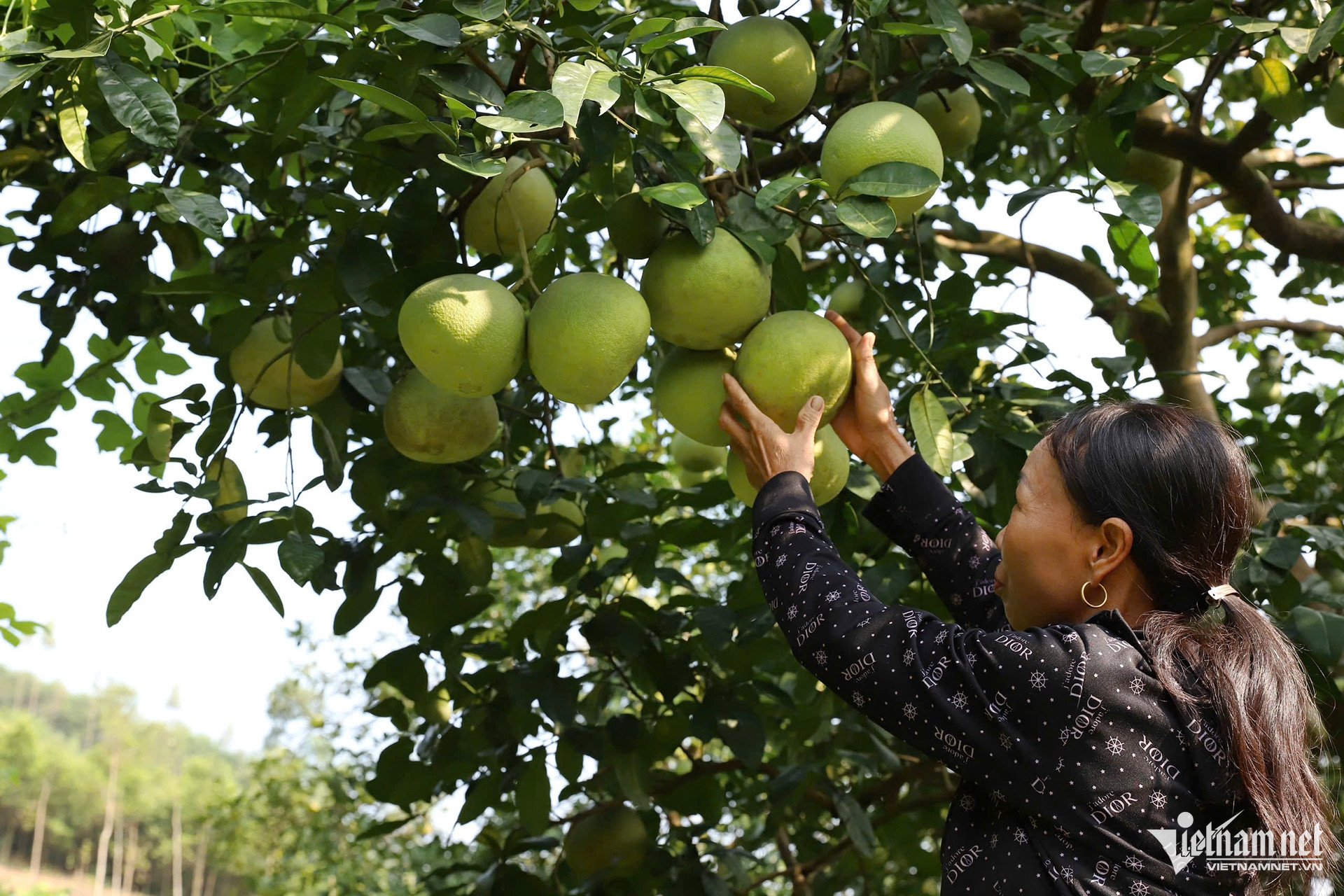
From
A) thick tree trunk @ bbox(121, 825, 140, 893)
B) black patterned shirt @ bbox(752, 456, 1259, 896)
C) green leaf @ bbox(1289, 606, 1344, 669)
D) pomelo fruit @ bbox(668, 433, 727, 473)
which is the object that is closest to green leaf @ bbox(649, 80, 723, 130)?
black patterned shirt @ bbox(752, 456, 1259, 896)

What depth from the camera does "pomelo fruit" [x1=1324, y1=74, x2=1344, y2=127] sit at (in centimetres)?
279

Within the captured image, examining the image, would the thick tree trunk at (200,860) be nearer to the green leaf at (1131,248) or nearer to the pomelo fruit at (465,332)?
the green leaf at (1131,248)

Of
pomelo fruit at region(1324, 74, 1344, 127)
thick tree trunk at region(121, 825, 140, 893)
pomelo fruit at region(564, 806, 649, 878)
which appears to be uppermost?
pomelo fruit at region(1324, 74, 1344, 127)

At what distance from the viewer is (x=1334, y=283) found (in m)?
Answer: 4.29

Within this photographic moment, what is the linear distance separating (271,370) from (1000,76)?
144 centimetres

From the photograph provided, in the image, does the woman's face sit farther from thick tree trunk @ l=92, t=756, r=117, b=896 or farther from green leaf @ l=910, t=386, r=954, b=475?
thick tree trunk @ l=92, t=756, r=117, b=896

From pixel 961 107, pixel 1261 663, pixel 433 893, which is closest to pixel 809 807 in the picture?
pixel 433 893

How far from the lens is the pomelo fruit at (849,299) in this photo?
2645 millimetres

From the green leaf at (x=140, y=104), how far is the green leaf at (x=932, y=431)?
113cm

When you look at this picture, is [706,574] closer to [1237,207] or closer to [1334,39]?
[1237,207]

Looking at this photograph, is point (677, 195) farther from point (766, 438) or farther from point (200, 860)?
point (200, 860)

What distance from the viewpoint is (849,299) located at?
268cm

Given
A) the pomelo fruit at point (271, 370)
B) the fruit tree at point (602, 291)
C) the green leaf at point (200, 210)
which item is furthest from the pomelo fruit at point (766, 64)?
the pomelo fruit at point (271, 370)

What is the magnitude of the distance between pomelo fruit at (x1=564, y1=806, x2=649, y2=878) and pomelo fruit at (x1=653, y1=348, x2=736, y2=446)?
1.59m
